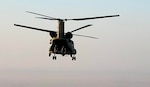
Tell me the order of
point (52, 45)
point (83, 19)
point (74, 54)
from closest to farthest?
point (83, 19), point (52, 45), point (74, 54)

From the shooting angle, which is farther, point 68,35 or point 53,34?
point 53,34

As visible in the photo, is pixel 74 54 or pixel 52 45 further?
pixel 74 54

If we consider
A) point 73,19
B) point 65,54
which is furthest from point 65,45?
point 73,19

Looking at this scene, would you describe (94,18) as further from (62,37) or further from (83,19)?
(62,37)

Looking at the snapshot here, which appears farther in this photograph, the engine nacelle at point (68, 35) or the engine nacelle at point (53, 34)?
the engine nacelle at point (53, 34)

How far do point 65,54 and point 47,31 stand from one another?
21.8ft

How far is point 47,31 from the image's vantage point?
6719cm

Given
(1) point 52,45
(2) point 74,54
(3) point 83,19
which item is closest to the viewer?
(3) point 83,19

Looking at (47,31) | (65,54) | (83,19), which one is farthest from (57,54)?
(83,19)

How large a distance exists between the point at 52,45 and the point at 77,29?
653 cm

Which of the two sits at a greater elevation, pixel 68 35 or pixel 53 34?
pixel 53 34

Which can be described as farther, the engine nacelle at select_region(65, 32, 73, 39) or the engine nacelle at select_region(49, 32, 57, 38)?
the engine nacelle at select_region(49, 32, 57, 38)

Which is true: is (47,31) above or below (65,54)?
above

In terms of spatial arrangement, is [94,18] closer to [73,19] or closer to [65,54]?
[73,19]
